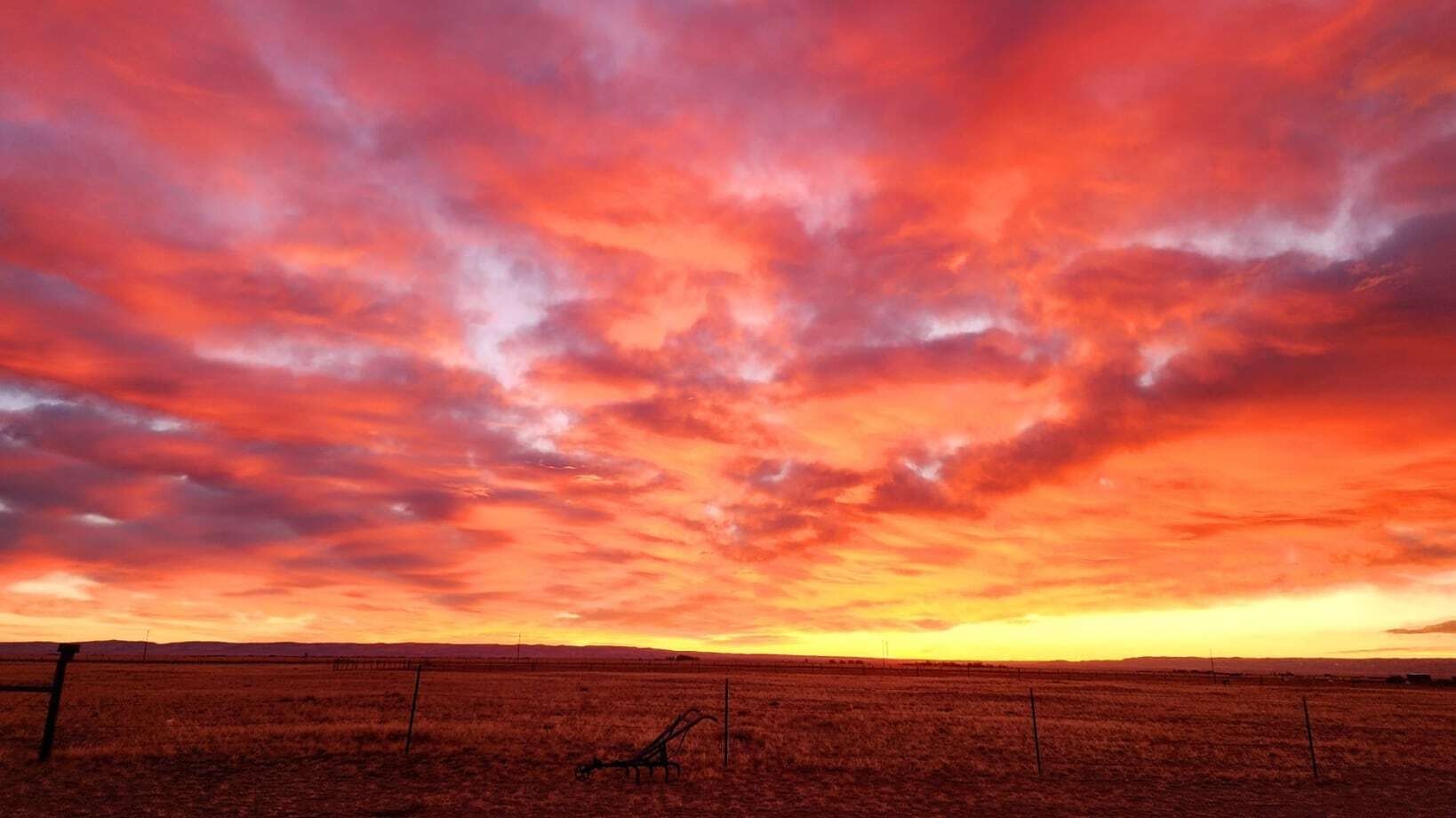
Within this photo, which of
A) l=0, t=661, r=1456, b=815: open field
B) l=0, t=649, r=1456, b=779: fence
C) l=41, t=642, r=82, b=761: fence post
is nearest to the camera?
l=0, t=661, r=1456, b=815: open field

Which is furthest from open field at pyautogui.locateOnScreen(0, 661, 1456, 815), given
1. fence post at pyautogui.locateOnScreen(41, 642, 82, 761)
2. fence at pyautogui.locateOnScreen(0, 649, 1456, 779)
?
fence post at pyautogui.locateOnScreen(41, 642, 82, 761)

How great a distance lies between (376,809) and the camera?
40.5 ft

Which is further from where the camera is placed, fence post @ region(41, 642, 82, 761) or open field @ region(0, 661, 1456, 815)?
fence post @ region(41, 642, 82, 761)

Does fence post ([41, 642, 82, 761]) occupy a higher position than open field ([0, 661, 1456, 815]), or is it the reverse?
fence post ([41, 642, 82, 761])

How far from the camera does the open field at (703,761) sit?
13.3 meters

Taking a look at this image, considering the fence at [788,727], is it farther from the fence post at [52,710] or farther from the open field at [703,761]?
the fence post at [52,710]

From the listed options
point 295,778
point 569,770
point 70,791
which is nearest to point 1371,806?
point 569,770

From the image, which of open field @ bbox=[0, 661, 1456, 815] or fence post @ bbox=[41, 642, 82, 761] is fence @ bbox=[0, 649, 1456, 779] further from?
fence post @ bbox=[41, 642, 82, 761]

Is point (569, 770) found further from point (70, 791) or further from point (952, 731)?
point (952, 731)

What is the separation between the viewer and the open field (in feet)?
43.5

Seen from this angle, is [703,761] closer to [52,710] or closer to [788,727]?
[788,727]

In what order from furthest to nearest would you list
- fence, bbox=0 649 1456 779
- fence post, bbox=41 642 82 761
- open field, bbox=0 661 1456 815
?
fence, bbox=0 649 1456 779 < fence post, bbox=41 642 82 761 < open field, bbox=0 661 1456 815

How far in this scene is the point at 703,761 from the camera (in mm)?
18078

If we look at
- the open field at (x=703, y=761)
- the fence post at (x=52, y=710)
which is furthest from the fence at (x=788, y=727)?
the fence post at (x=52, y=710)
